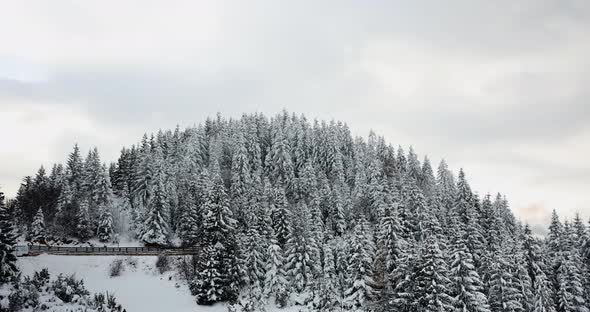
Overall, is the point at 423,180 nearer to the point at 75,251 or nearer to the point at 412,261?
the point at 412,261

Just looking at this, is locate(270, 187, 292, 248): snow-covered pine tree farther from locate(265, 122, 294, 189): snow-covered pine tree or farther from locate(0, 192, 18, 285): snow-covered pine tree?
locate(0, 192, 18, 285): snow-covered pine tree

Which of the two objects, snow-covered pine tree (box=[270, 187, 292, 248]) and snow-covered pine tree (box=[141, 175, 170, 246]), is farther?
snow-covered pine tree (box=[141, 175, 170, 246])

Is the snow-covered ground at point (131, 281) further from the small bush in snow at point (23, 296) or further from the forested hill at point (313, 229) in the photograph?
the small bush in snow at point (23, 296)

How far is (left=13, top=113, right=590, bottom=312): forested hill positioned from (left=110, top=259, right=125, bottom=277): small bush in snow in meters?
10.2

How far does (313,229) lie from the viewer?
2756 inches

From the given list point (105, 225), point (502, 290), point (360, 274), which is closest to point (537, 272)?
point (502, 290)

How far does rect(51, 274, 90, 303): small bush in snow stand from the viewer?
51938 millimetres

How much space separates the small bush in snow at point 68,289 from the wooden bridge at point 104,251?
9308mm

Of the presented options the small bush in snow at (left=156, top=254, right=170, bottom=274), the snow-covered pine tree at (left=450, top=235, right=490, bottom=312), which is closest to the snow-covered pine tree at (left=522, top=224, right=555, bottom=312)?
the snow-covered pine tree at (left=450, top=235, right=490, bottom=312)

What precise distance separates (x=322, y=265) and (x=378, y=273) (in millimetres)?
12300

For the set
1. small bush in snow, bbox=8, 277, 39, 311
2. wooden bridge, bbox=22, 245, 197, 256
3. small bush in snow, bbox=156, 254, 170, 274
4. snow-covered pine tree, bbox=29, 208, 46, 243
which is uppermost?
snow-covered pine tree, bbox=29, 208, 46, 243

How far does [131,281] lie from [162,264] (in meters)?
4.97

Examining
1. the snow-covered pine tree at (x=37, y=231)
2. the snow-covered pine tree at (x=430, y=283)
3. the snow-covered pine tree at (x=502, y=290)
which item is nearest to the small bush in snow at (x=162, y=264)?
the snow-covered pine tree at (x=37, y=231)

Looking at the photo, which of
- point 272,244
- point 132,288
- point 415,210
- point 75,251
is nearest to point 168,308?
point 132,288
